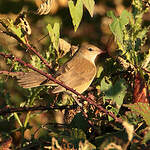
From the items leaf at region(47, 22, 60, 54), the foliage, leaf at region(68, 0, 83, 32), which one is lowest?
the foliage

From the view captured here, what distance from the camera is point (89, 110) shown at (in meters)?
2.08

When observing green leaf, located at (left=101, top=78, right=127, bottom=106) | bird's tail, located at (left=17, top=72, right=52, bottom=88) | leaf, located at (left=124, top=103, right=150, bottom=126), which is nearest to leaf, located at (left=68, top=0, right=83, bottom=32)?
green leaf, located at (left=101, top=78, right=127, bottom=106)

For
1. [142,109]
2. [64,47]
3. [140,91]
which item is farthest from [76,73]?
[142,109]

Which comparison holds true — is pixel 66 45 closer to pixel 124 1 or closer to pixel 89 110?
pixel 89 110

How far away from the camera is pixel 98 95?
93.2 inches

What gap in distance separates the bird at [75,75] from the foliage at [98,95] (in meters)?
0.07

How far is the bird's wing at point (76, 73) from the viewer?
123 inches

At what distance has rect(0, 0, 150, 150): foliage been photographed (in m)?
1.63

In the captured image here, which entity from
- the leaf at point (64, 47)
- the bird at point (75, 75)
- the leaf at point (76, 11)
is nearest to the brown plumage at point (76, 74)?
the bird at point (75, 75)

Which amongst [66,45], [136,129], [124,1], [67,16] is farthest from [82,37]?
[136,129]

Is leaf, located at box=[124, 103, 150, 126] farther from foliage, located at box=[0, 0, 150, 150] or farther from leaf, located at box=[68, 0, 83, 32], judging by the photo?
leaf, located at box=[68, 0, 83, 32]

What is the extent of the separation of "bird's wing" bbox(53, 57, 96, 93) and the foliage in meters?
0.40

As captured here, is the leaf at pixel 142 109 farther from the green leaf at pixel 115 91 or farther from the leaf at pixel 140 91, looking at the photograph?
the leaf at pixel 140 91

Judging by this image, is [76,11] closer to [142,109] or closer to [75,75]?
[142,109]
